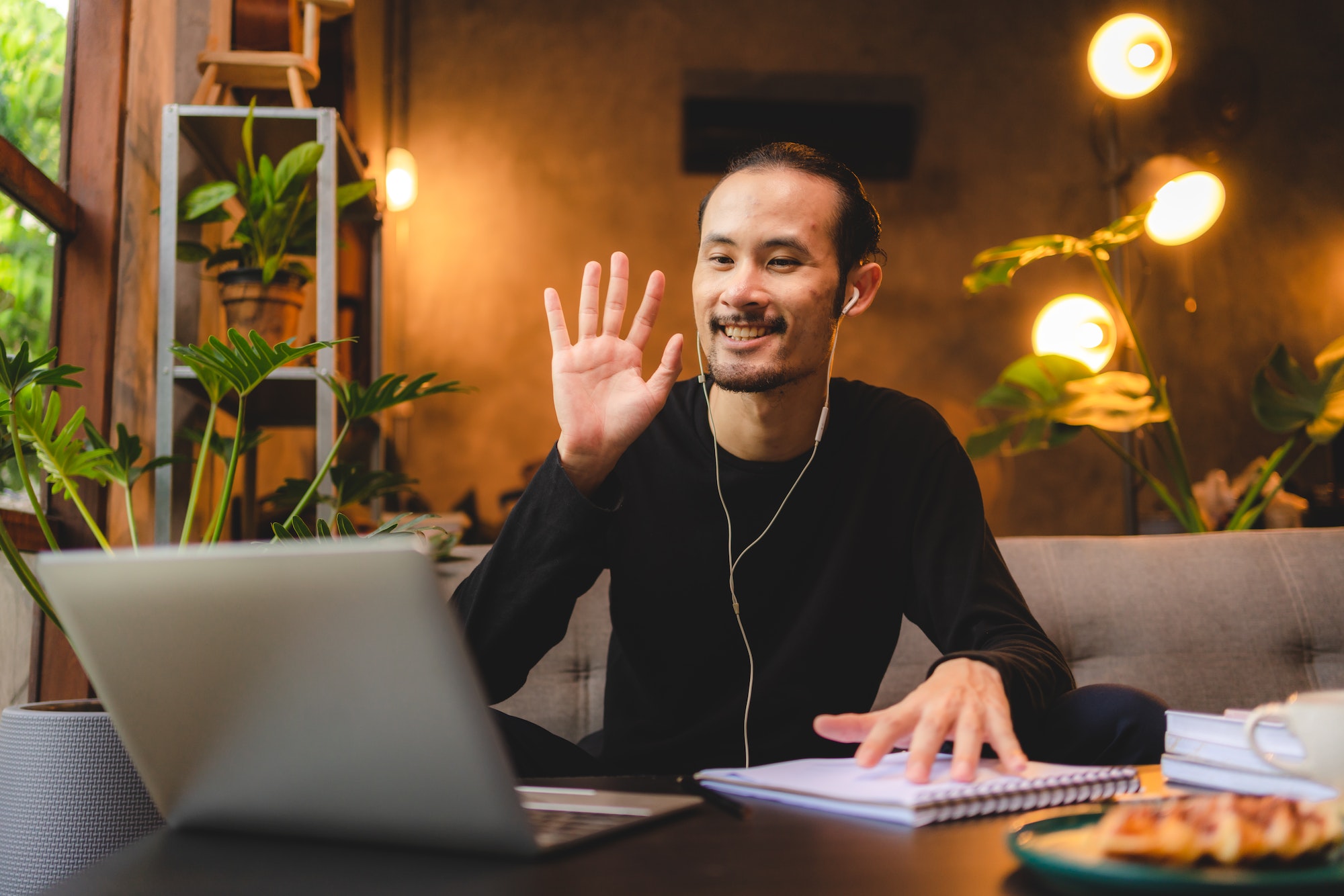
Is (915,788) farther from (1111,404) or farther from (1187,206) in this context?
(1187,206)

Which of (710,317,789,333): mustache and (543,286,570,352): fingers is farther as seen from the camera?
(710,317,789,333): mustache

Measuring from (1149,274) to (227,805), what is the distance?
4.40 m

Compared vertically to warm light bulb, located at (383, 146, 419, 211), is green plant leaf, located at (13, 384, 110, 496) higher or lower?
lower

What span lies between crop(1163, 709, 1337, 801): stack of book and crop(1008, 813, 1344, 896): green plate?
0.19 meters

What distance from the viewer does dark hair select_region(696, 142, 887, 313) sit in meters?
1.41

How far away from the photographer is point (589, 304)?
3.98ft

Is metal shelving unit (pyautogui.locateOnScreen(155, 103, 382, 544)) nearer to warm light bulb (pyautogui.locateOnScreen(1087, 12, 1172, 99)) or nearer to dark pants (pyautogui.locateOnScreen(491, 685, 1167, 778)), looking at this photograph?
dark pants (pyautogui.locateOnScreen(491, 685, 1167, 778))

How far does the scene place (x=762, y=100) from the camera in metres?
4.25

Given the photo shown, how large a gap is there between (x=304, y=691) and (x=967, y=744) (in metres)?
0.45

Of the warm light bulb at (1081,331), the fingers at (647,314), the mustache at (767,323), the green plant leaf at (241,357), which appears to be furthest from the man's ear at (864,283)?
the warm light bulb at (1081,331)

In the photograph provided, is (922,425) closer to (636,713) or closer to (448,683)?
(636,713)

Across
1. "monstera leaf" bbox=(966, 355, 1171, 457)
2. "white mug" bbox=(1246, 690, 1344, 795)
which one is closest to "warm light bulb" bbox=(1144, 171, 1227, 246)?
"monstera leaf" bbox=(966, 355, 1171, 457)

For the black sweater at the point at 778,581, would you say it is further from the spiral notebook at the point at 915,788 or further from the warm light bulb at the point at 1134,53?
the warm light bulb at the point at 1134,53

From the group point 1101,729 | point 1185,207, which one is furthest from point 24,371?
point 1185,207
